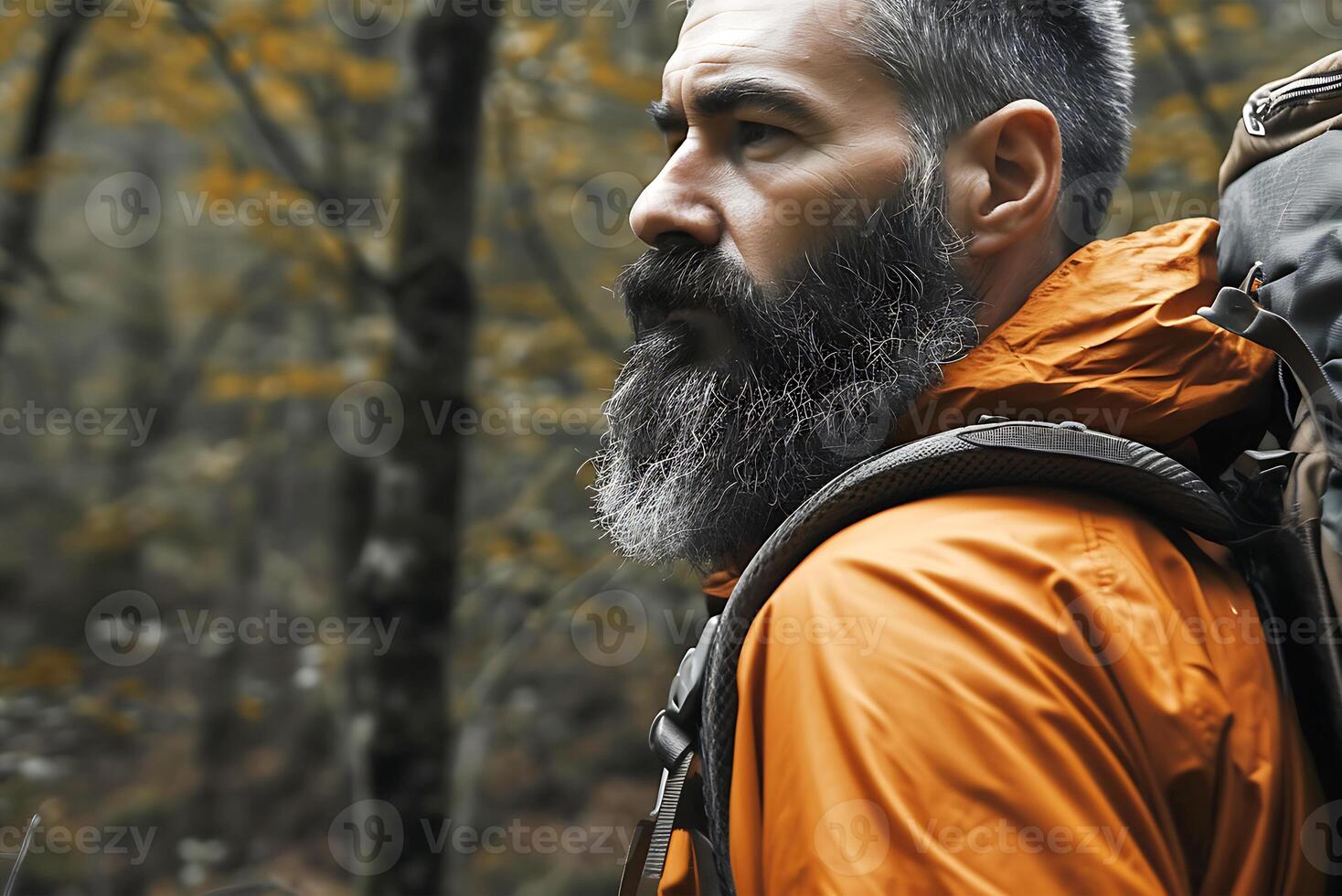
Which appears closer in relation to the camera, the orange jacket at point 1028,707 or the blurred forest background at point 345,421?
the orange jacket at point 1028,707

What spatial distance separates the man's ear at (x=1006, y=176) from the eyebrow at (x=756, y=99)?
9.7 inches

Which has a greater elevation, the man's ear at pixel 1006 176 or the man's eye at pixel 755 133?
the man's eye at pixel 755 133

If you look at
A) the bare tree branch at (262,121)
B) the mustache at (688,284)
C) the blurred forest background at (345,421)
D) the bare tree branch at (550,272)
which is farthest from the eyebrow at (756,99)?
the bare tree branch at (550,272)

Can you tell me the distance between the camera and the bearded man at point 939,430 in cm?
113

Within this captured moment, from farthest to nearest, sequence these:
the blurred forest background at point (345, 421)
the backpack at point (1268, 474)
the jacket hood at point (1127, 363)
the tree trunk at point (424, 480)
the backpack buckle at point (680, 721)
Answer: the blurred forest background at point (345, 421)
the tree trunk at point (424, 480)
the backpack buckle at point (680, 721)
the jacket hood at point (1127, 363)
the backpack at point (1268, 474)

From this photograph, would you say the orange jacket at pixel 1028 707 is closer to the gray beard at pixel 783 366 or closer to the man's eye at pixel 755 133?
the gray beard at pixel 783 366

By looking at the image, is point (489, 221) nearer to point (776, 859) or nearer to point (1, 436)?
point (1, 436)

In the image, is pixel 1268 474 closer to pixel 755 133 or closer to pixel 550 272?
pixel 755 133

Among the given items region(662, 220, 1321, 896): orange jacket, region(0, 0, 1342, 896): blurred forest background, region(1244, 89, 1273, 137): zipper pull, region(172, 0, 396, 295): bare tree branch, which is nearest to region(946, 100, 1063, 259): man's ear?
region(1244, 89, 1273, 137): zipper pull

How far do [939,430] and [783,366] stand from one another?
0.35 metres

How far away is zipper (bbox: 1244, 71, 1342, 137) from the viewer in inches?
55.8

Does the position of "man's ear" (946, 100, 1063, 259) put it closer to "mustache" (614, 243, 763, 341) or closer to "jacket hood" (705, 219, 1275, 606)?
"jacket hood" (705, 219, 1275, 606)

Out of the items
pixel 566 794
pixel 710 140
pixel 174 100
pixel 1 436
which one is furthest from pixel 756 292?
pixel 1 436

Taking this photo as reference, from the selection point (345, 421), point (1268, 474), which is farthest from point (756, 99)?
point (345, 421)
